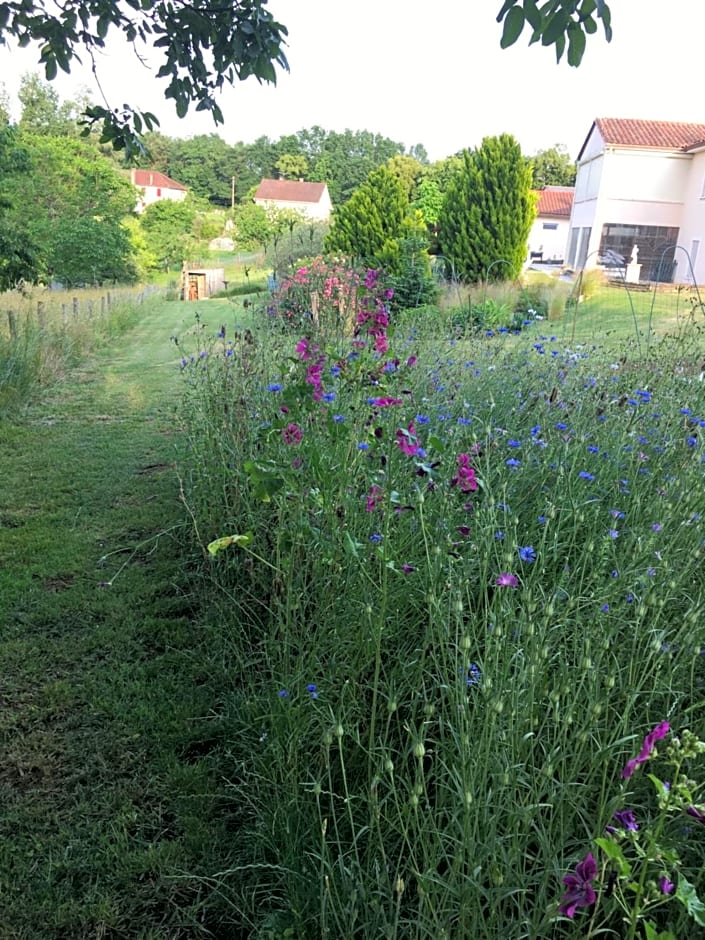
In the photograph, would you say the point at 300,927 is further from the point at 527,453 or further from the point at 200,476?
the point at 200,476

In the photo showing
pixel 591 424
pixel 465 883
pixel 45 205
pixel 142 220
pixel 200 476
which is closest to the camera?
pixel 465 883

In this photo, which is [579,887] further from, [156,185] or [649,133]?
[156,185]

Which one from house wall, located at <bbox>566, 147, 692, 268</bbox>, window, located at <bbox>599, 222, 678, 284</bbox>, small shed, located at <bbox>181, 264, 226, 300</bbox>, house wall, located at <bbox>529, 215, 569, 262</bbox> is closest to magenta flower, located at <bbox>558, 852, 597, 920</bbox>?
small shed, located at <bbox>181, 264, 226, 300</bbox>

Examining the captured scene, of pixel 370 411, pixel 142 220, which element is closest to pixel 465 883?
pixel 370 411

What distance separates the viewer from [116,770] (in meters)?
2.06

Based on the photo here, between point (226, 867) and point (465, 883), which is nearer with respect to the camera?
point (465, 883)

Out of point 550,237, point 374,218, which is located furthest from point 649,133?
point 550,237

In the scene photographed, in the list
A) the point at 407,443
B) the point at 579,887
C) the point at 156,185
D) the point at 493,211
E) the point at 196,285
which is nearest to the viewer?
the point at 579,887

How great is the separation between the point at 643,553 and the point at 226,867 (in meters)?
1.31

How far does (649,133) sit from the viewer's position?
24484 millimetres

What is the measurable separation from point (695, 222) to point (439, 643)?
998 inches

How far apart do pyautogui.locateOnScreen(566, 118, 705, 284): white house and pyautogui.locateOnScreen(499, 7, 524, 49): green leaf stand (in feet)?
75.1

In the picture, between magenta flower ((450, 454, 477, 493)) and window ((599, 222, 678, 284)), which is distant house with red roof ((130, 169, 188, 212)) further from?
magenta flower ((450, 454, 477, 493))

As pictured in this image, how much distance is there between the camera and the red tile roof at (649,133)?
23.5 metres
